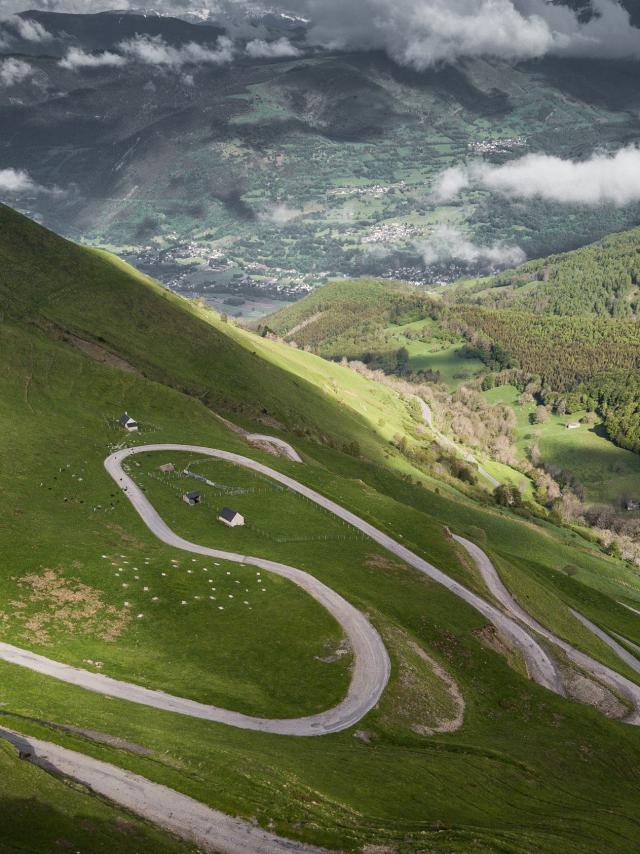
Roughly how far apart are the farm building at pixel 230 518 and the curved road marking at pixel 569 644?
47.8 meters

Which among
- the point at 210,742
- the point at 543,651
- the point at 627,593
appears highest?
the point at 210,742

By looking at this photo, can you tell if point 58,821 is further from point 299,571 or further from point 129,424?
point 129,424

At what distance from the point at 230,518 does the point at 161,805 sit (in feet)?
236

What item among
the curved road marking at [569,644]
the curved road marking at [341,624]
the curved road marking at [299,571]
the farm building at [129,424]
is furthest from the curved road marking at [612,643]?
the farm building at [129,424]

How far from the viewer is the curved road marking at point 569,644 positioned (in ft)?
355

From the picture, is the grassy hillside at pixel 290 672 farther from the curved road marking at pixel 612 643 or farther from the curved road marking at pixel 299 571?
the curved road marking at pixel 612 643

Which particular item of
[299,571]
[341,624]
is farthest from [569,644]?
[341,624]

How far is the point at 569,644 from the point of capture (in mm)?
118000

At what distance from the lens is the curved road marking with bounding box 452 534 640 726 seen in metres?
108

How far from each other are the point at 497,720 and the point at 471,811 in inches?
1004

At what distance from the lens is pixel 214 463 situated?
140 m

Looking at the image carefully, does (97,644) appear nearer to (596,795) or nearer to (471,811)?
(471,811)

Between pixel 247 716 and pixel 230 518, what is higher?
pixel 247 716

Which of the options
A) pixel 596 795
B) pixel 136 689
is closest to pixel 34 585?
pixel 136 689
